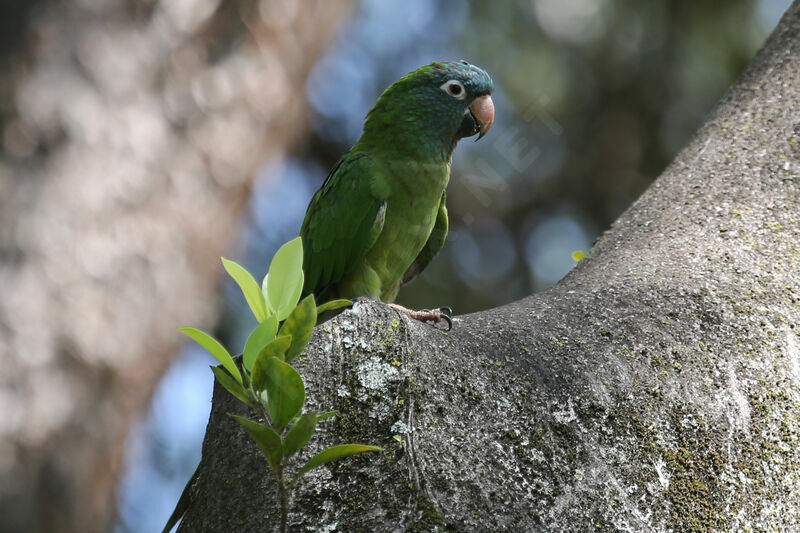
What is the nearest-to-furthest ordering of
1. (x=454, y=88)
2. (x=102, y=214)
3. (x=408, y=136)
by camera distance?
(x=408, y=136) → (x=454, y=88) → (x=102, y=214)

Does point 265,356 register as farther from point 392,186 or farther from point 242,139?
point 242,139

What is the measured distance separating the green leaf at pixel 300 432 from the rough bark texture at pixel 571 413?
173mm

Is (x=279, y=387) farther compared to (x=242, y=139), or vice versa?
(x=242, y=139)

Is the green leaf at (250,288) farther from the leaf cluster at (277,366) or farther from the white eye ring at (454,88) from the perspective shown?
the white eye ring at (454,88)

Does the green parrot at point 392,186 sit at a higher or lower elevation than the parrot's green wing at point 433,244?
higher

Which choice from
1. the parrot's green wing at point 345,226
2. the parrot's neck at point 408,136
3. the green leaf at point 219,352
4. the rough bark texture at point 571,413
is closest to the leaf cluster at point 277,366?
the green leaf at point 219,352

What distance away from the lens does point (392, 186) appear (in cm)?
294

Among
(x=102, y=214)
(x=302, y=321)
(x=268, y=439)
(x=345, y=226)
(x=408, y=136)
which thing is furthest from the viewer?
(x=102, y=214)

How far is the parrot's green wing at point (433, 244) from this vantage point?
3318 mm

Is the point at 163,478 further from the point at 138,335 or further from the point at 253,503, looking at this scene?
the point at 253,503

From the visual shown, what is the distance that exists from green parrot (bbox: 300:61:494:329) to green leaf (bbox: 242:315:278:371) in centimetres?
175

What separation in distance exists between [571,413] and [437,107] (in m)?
2.04

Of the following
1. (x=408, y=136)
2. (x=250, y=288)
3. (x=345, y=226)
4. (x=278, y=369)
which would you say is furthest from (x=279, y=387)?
(x=408, y=136)

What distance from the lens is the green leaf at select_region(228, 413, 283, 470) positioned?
0.98 metres
